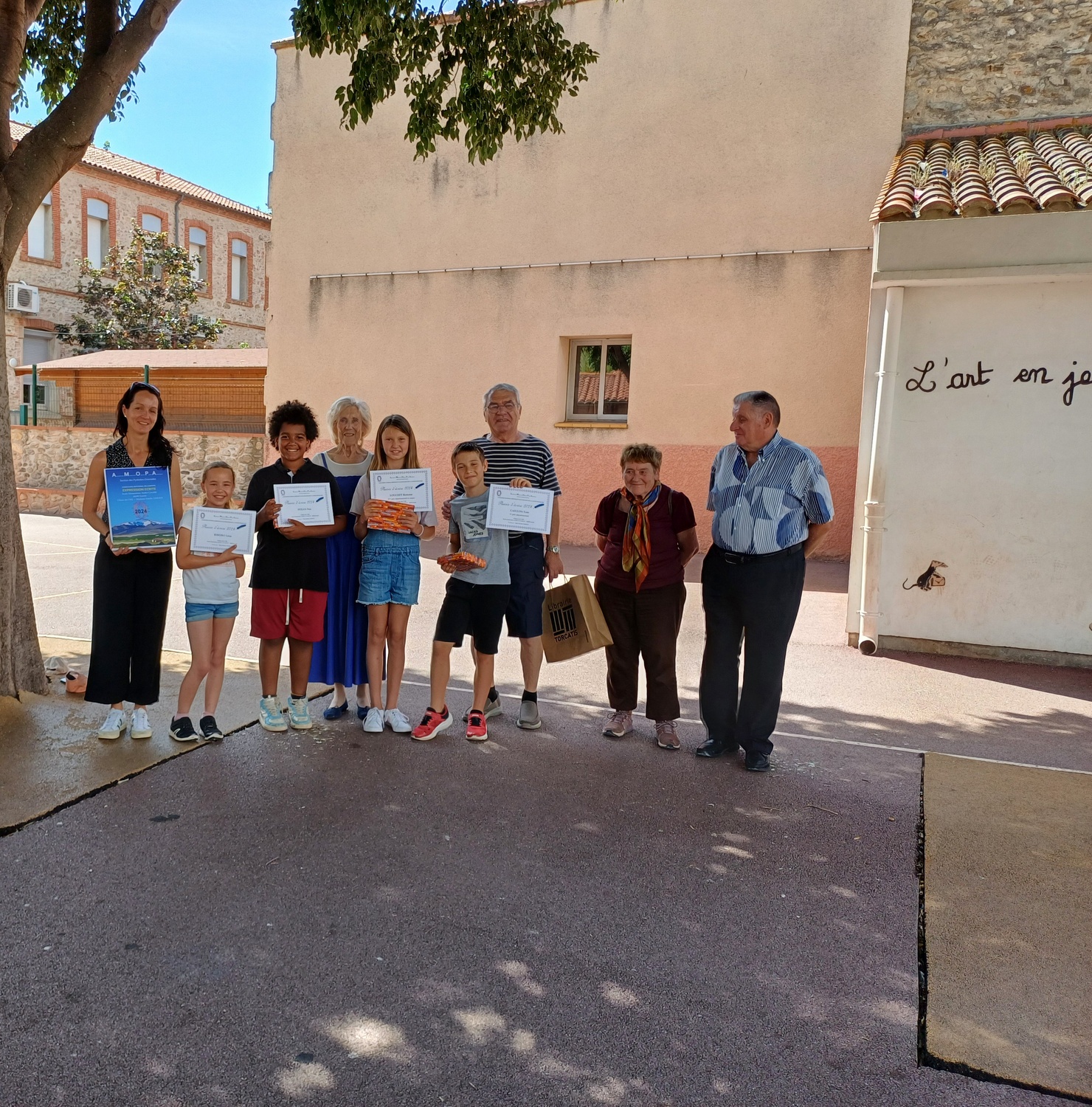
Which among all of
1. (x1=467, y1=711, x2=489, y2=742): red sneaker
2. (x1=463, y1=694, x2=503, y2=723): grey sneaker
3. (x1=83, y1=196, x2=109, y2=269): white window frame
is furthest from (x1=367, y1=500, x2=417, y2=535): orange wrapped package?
(x1=83, y1=196, x2=109, y2=269): white window frame

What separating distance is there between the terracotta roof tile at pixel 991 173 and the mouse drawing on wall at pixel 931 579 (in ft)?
9.15

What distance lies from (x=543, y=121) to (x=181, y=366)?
55.2 feet

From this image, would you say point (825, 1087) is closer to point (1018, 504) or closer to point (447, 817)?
point (447, 817)

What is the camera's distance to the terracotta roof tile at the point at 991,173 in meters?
7.50

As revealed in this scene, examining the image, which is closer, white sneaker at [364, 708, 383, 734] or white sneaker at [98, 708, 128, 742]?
white sneaker at [98, 708, 128, 742]

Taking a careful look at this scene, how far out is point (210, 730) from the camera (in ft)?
17.0

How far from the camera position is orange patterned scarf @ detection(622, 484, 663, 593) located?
5250 millimetres

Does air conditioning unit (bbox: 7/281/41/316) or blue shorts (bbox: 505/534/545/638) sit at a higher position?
air conditioning unit (bbox: 7/281/41/316)

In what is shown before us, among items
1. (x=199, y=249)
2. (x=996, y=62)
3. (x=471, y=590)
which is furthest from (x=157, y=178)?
(x=471, y=590)

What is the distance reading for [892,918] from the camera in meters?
3.53

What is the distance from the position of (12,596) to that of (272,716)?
1.71 metres

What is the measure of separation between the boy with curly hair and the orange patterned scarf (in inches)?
62.8

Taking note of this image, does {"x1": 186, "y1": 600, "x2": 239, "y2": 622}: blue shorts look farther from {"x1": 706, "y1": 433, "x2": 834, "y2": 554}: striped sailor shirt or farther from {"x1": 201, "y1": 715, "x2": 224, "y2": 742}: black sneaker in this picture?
{"x1": 706, "y1": 433, "x2": 834, "y2": 554}: striped sailor shirt

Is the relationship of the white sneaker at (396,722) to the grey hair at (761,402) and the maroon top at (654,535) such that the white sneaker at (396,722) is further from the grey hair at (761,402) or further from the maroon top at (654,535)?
the grey hair at (761,402)
